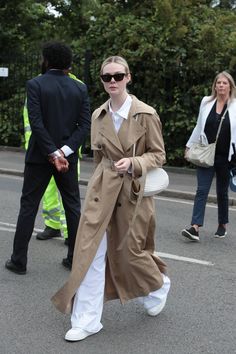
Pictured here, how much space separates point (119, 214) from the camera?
3.63 meters

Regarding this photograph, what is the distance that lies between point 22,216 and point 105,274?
1.34m

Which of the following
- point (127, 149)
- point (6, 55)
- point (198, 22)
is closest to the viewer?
point (127, 149)

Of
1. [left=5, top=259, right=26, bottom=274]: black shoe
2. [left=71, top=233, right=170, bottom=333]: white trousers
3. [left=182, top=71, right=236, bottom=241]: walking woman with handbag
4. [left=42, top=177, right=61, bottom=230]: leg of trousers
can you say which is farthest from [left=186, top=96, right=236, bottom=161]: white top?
[left=71, top=233, right=170, bottom=333]: white trousers

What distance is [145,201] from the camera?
3.69 metres

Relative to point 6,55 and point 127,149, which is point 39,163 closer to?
point 127,149

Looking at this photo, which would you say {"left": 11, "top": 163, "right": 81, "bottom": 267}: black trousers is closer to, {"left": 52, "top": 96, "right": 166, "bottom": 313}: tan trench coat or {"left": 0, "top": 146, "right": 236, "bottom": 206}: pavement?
{"left": 52, "top": 96, "right": 166, "bottom": 313}: tan trench coat

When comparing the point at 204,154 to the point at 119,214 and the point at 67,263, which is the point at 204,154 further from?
the point at 119,214

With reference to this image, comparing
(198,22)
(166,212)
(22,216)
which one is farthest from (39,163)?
(198,22)

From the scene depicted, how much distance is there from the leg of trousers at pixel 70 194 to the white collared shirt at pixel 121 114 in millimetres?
1229

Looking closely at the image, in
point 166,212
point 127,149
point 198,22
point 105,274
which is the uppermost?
point 198,22

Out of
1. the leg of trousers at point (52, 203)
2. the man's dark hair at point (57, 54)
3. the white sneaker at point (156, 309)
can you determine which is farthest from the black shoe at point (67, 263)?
the man's dark hair at point (57, 54)

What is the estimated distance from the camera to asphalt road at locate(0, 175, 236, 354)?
3594mm

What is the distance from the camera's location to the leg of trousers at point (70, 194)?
4809 mm

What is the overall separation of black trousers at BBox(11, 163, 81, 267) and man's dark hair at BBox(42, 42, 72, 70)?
0.85 meters
